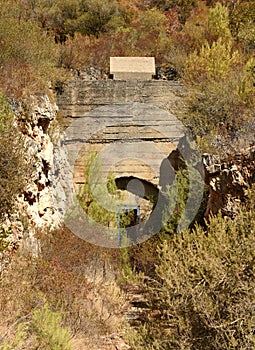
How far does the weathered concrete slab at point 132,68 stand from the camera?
1185 centimetres

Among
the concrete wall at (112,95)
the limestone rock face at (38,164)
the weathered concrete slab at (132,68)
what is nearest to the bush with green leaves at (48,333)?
the limestone rock face at (38,164)

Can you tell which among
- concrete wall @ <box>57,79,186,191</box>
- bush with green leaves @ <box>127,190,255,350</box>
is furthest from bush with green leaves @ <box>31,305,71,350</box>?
concrete wall @ <box>57,79,186,191</box>

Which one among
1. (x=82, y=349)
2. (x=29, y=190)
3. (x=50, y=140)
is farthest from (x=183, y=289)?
(x=50, y=140)

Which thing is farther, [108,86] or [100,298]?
[108,86]

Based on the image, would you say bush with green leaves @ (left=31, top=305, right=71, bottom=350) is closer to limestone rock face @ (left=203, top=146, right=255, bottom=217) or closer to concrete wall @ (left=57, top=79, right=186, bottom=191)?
limestone rock face @ (left=203, top=146, right=255, bottom=217)

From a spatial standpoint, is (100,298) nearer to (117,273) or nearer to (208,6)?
(117,273)

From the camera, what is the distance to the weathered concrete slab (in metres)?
11.9

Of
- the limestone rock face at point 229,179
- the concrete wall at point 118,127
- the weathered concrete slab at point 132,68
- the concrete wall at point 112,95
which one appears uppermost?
the weathered concrete slab at point 132,68

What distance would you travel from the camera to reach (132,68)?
12117 mm

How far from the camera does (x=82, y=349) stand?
6.04 m

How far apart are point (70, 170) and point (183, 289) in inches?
256

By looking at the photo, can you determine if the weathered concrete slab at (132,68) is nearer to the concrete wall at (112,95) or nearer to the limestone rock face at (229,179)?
the concrete wall at (112,95)

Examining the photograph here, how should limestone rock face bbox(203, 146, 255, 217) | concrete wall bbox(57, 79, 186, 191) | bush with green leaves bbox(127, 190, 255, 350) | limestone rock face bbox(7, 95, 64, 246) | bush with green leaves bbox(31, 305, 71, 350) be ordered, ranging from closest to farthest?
bush with green leaves bbox(127, 190, 255, 350)
bush with green leaves bbox(31, 305, 71, 350)
limestone rock face bbox(7, 95, 64, 246)
limestone rock face bbox(203, 146, 255, 217)
concrete wall bbox(57, 79, 186, 191)

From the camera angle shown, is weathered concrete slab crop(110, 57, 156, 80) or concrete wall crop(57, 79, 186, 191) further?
weathered concrete slab crop(110, 57, 156, 80)
